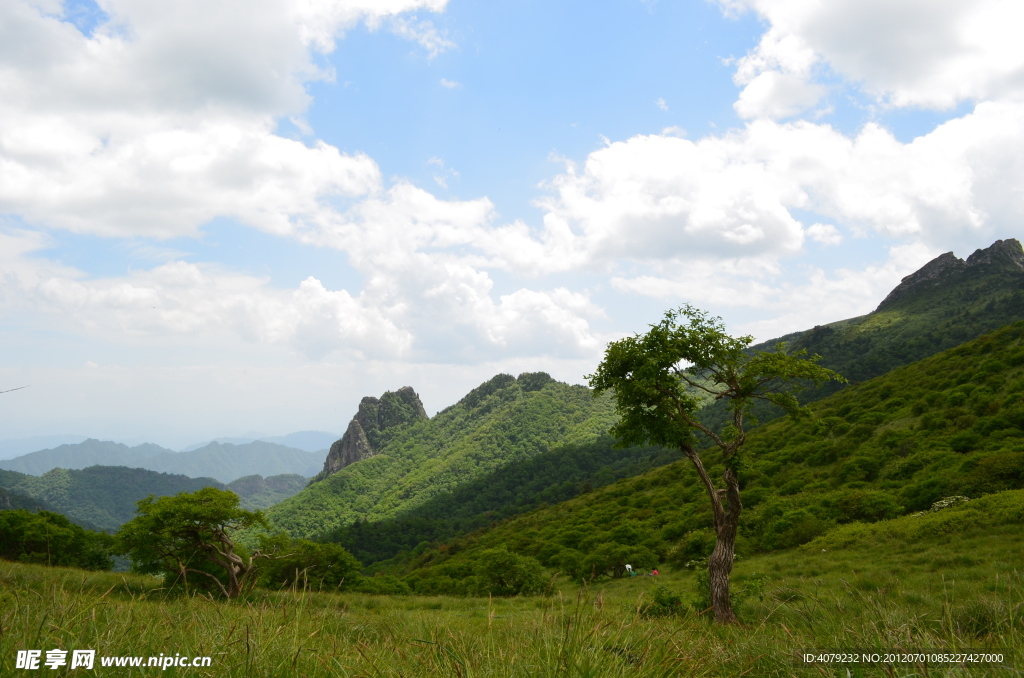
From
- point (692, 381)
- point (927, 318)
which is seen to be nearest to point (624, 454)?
point (927, 318)

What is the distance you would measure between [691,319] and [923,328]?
158 meters

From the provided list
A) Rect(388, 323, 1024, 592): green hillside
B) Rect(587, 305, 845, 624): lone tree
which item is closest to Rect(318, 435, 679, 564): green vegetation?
Rect(388, 323, 1024, 592): green hillside

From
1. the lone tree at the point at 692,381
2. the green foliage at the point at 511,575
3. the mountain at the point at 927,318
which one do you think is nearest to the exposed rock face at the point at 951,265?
the mountain at the point at 927,318

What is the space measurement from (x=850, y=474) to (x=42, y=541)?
65.0 meters

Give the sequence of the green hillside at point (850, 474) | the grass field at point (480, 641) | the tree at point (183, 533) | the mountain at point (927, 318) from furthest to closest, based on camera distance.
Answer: the mountain at point (927, 318) < the tree at point (183, 533) < the green hillside at point (850, 474) < the grass field at point (480, 641)

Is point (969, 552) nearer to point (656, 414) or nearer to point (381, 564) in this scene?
point (656, 414)

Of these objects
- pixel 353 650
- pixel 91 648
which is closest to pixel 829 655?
pixel 353 650

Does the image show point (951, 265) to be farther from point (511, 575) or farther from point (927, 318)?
point (511, 575)

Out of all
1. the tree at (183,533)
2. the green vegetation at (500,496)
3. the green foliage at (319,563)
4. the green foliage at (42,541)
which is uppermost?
the tree at (183,533)

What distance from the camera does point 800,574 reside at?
2078cm

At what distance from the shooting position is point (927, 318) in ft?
465

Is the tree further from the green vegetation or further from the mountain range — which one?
the mountain range

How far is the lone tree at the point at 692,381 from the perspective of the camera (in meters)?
14.2

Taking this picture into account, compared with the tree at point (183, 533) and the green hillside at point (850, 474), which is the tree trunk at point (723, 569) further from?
the tree at point (183, 533)
